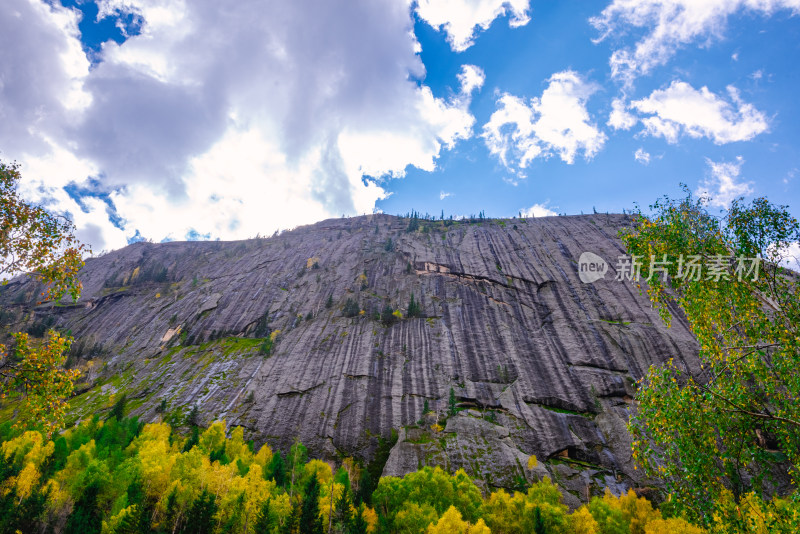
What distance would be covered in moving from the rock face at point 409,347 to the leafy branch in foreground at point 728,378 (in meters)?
44.3

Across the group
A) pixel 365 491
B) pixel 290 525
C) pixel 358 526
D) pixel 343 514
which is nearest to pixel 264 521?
pixel 290 525

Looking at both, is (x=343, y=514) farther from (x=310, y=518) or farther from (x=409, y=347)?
(x=409, y=347)

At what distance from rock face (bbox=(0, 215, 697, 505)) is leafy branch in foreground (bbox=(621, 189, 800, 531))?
1746 inches

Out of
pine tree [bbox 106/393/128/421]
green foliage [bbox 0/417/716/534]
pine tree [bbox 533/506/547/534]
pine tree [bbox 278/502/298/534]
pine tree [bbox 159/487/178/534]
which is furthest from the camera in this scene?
A: pine tree [bbox 106/393/128/421]

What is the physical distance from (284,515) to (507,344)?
5077cm

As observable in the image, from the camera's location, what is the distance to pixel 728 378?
37.7 ft

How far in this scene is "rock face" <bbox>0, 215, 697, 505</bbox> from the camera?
183ft

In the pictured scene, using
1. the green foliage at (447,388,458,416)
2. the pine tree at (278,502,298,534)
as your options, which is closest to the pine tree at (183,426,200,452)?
the pine tree at (278,502,298,534)

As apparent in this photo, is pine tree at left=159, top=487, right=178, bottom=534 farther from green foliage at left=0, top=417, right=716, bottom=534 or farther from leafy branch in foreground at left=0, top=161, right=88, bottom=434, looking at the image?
leafy branch in foreground at left=0, top=161, right=88, bottom=434

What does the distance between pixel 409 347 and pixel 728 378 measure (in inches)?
2522

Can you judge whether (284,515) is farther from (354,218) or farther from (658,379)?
(354,218)

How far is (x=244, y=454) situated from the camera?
52.3 meters

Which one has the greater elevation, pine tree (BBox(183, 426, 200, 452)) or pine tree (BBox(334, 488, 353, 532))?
pine tree (BBox(183, 426, 200, 452))

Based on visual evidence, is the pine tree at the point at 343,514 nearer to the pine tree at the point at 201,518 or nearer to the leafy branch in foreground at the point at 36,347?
the pine tree at the point at 201,518
